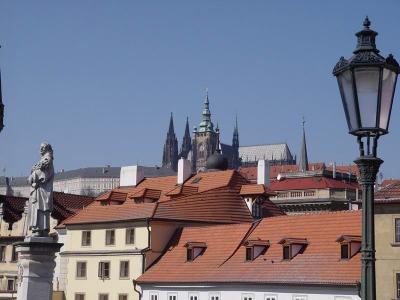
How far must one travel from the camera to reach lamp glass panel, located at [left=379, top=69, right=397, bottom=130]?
24.0 ft

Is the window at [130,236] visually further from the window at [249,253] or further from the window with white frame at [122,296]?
the window at [249,253]

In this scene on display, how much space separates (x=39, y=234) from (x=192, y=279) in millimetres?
24825

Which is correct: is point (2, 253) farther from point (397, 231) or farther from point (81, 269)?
point (397, 231)

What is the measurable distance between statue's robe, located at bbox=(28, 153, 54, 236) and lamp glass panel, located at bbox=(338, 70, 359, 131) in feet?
49.4

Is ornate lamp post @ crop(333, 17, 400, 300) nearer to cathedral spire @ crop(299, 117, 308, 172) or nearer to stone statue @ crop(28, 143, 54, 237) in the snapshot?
stone statue @ crop(28, 143, 54, 237)

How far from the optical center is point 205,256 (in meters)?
47.6

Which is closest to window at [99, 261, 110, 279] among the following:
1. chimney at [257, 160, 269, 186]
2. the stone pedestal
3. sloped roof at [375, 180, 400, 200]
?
chimney at [257, 160, 269, 186]

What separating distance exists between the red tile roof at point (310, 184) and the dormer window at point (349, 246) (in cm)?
6372

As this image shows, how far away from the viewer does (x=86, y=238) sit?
55.6m

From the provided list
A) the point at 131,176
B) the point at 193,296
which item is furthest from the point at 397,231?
the point at 131,176

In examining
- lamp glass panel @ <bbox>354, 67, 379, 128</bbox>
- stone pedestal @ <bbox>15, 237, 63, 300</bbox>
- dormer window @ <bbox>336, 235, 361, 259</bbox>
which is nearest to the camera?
lamp glass panel @ <bbox>354, 67, 379, 128</bbox>

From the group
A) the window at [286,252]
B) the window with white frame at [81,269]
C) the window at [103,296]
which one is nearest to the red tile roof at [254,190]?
the window at [103,296]

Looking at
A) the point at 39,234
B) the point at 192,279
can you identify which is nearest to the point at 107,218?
the point at 192,279

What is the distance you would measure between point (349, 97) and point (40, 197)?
49.9 feet
